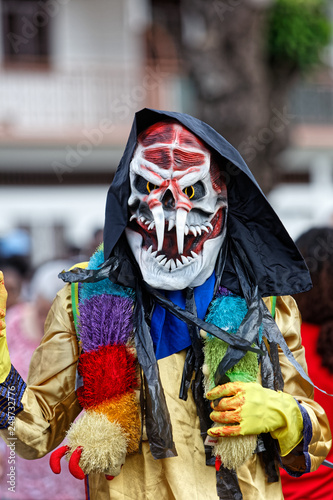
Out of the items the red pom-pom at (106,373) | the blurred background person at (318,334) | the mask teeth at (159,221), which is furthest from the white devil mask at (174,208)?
the blurred background person at (318,334)

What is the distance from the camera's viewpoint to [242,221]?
2305 mm

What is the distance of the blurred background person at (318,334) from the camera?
2740 millimetres

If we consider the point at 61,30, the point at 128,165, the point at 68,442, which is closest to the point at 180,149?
the point at 128,165

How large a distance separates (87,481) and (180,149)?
1105 millimetres

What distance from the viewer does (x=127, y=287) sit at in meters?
2.22

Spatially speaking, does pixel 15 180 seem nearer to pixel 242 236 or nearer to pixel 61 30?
pixel 61 30

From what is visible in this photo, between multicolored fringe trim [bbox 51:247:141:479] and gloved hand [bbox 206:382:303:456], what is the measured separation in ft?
0.88

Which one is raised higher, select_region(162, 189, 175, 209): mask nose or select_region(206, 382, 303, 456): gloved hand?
select_region(162, 189, 175, 209): mask nose

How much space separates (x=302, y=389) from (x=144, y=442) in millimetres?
539

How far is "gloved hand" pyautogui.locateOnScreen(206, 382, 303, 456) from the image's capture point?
1.93 metres

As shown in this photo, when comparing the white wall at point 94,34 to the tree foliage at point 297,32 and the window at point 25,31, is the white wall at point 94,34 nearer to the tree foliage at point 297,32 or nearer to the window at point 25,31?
the window at point 25,31

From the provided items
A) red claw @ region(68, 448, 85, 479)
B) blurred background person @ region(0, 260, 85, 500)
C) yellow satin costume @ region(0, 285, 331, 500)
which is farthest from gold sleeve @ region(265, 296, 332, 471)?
blurred background person @ region(0, 260, 85, 500)

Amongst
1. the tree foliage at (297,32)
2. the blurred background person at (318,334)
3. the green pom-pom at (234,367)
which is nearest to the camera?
the green pom-pom at (234,367)

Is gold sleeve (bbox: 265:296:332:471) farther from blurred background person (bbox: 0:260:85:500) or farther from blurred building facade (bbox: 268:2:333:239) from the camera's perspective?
blurred building facade (bbox: 268:2:333:239)
